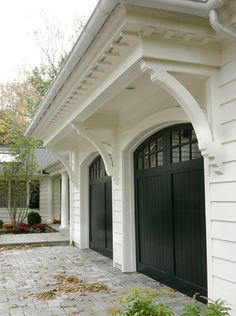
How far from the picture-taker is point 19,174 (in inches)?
647

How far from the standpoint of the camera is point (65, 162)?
10531mm

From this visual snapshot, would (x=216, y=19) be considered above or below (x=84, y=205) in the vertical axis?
above

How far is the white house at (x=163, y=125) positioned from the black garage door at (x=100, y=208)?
0.07m

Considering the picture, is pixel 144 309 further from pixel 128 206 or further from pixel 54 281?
pixel 128 206

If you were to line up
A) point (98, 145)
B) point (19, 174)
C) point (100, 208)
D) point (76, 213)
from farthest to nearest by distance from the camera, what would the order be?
point (19, 174) < point (76, 213) < point (100, 208) < point (98, 145)

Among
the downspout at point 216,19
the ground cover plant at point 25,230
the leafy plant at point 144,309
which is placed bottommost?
the ground cover plant at point 25,230

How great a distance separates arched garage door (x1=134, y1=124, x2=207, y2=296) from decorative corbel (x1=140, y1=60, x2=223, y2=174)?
3.10 ft

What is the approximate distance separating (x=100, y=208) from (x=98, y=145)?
2626 millimetres

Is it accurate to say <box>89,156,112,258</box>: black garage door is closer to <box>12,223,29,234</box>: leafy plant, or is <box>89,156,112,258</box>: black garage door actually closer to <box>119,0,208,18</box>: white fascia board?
<box>119,0,208,18</box>: white fascia board

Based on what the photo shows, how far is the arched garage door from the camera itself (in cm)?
493

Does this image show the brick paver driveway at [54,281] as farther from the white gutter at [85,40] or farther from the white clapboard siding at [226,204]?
the white gutter at [85,40]

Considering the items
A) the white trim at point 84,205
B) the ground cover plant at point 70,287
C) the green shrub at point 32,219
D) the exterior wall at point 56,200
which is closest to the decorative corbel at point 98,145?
the ground cover plant at point 70,287

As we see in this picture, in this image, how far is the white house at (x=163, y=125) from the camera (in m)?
3.53

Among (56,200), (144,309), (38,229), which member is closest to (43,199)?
(56,200)
